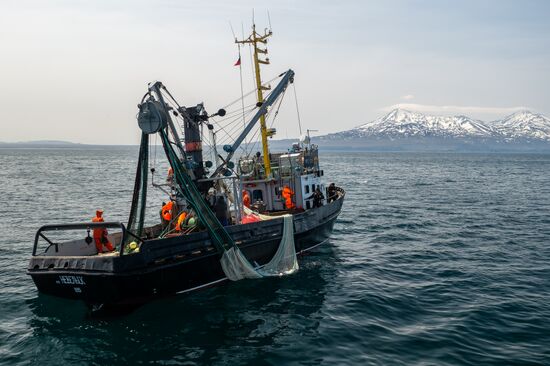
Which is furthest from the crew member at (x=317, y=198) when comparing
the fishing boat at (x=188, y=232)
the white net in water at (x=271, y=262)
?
the white net in water at (x=271, y=262)

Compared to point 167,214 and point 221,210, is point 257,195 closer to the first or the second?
point 221,210

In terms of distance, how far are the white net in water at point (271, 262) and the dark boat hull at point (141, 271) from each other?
404 mm

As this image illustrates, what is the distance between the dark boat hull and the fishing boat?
0.03 m

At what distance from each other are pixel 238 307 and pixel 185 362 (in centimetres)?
381

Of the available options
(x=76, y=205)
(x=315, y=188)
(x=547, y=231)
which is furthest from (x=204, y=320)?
(x=76, y=205)

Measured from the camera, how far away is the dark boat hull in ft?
42.5

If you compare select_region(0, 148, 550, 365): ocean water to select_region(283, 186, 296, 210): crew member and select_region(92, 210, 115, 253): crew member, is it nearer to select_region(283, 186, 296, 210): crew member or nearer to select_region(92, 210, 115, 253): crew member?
select_region(92, 210, 115, 253): crew member

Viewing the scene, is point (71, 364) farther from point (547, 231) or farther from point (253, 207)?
point (547, 231)

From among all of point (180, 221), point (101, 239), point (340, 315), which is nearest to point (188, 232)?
point (180, 221)

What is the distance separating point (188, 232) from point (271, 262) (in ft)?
12.7

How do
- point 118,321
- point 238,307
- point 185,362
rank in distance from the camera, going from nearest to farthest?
point 185,362
point 118,321
point 238,307

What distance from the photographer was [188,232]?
15.9 m

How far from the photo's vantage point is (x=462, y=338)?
39.9ft

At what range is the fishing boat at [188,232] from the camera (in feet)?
43.4
